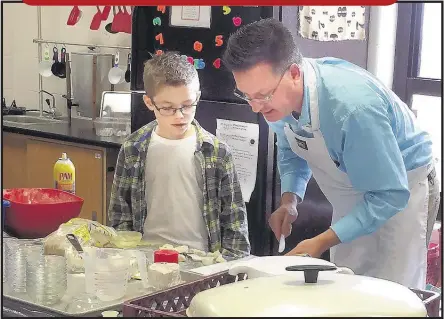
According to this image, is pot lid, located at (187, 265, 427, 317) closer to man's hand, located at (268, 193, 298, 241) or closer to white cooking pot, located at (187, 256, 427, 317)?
white cooking pot, located at (187, 256, 427, 317)

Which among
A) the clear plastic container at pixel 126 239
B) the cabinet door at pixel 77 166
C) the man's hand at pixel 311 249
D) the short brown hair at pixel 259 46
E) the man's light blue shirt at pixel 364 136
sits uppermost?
the short brown hair at pixel 259 46

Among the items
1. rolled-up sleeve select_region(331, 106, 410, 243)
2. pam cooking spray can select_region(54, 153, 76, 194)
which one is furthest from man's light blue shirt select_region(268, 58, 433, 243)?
pam cooking spray can select_region(54, 153, 76, 194)

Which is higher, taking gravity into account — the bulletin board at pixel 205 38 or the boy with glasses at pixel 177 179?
the bulletin board at pixel 205 38

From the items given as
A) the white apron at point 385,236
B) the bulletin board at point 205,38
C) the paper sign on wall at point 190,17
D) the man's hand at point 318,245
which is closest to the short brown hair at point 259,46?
the white apron at point 385,236

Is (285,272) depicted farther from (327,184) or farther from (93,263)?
(327,184)

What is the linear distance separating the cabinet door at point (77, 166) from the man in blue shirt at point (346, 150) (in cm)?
98

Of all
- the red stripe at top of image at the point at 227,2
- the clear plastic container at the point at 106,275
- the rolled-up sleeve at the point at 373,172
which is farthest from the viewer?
the rolled-up sleeve at the point at 373,172

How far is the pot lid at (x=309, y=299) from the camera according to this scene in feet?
3.49

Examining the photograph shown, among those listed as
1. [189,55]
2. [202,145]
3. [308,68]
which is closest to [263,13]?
[189,55]

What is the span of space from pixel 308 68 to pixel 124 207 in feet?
2.09

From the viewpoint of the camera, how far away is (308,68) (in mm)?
1731

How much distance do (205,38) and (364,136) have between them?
132cm

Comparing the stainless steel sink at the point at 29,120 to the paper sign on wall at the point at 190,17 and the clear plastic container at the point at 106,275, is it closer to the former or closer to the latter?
the paper sign on wall at the point at 190,17

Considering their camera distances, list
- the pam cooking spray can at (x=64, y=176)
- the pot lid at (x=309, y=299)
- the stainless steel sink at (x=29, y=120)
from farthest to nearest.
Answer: the stainless steel sink at (x=29, y=120), the pam cooking spray can at (x=64, y=176), the pot lid at (x=309, y=299)
